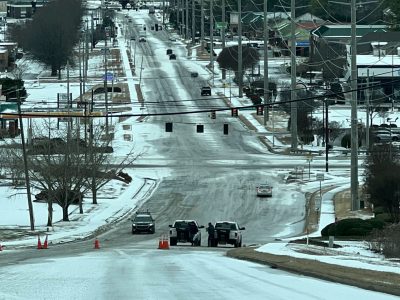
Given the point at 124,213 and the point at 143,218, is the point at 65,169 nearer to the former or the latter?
the point at 124,213

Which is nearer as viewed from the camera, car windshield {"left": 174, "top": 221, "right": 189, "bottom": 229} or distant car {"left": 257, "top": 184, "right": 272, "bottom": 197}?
car windshield {"left": 174, "top": 221, "right": 189, "bottom": 229}

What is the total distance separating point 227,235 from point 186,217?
18168 millimetres

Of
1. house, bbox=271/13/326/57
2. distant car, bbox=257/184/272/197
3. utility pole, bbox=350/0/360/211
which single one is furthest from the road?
house, bbox=271/13/326/57

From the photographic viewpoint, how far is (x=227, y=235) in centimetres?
4894

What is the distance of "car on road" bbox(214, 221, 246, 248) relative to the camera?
48.6 metres

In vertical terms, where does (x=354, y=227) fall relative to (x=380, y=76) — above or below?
below

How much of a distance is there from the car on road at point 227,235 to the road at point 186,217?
203 cm

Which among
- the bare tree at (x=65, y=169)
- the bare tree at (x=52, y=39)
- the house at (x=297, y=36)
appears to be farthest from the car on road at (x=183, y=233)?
the house at (x=297, y=36)

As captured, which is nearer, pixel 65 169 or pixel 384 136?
pixel 65 169

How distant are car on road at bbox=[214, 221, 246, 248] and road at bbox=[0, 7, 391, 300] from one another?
2.03 m

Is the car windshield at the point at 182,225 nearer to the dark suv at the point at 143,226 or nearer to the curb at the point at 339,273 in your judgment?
the dark suv at the point at 143,226

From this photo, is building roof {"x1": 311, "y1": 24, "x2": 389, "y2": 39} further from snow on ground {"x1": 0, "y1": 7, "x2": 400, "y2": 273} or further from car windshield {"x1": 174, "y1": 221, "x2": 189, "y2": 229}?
car windshield {"x1": 174, "y1": 221, "x2": 189, "y2": 229}

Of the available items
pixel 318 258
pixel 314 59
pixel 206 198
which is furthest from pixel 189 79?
pixel 318 258

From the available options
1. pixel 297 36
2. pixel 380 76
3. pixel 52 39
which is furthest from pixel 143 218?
pixel 297 36
